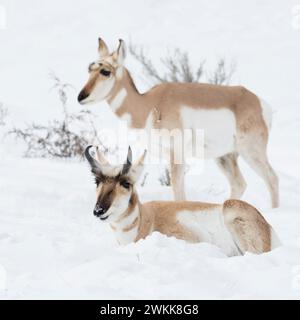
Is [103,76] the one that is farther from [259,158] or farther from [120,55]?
[259,158]

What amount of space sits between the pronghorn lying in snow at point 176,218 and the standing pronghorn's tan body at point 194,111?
2000 mm

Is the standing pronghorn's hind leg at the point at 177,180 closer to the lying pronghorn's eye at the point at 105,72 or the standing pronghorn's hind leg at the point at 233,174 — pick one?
the standing pronghorn's hind leg at the point at 233,174

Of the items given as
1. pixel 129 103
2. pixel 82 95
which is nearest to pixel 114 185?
pixel 82 95

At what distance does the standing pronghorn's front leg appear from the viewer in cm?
730

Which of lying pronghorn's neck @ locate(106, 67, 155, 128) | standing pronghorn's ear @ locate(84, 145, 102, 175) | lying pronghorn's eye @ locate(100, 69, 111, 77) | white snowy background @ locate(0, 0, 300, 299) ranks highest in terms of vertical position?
lying pronghorn's eye @ locate(100, 69, 111, 77)

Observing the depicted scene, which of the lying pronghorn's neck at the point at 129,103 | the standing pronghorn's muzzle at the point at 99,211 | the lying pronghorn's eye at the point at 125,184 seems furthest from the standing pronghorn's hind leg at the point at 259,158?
the standing pronghorn's muzzle at the point at 99,211

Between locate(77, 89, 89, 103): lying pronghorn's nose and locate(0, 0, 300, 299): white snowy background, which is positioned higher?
locate(77, 89, 89, 103): lying pronghorn's nose

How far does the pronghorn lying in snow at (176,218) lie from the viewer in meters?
4.99

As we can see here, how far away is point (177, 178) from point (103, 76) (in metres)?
1.31

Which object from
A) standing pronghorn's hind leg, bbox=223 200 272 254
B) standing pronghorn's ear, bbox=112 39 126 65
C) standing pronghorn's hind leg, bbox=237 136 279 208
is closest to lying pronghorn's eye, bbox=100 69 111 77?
standing pronghorn's ear, bbox=112 39 126 65

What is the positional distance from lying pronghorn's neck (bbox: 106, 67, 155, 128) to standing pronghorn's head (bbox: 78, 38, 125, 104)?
0.31ft

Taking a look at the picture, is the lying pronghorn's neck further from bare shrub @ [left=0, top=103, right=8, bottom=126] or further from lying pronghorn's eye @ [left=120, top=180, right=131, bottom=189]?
bare shrub @ [left=0, top=103, right=8, bottom=126]

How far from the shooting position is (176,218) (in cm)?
530
